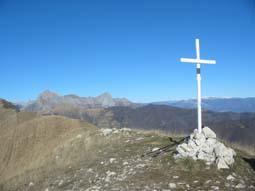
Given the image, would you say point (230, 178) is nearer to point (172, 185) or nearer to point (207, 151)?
point (207, 151)

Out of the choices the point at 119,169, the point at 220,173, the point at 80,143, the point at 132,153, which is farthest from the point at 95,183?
the point at 80,143

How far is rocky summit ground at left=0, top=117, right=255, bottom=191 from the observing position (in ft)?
38.4

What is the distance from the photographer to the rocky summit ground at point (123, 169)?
1169cm

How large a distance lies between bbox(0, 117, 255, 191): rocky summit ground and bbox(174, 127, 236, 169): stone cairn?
251mm

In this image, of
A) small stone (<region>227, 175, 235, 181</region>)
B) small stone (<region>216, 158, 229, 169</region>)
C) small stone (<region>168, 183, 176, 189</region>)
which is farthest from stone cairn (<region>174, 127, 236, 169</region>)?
small stone (<region>168, 183, 176, 189</region>)

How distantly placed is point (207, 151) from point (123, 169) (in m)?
3.28

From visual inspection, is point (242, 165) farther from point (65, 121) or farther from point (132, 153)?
point (65, 121)

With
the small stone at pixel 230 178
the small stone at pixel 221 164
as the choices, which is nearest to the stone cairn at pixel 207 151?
the small stone at pixel 221 164

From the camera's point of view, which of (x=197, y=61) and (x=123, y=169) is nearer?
(x=123, y=169)

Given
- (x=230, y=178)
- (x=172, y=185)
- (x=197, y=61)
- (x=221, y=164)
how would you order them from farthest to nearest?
(x=197, y=61) → (x=221, y=164) → (x=230, y=178) → (x=172, y=185)

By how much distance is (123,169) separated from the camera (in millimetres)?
13891

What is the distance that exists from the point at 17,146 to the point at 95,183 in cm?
1584

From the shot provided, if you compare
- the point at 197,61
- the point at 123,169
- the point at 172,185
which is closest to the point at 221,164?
the point at 172,185

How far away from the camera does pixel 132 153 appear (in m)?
16.1
